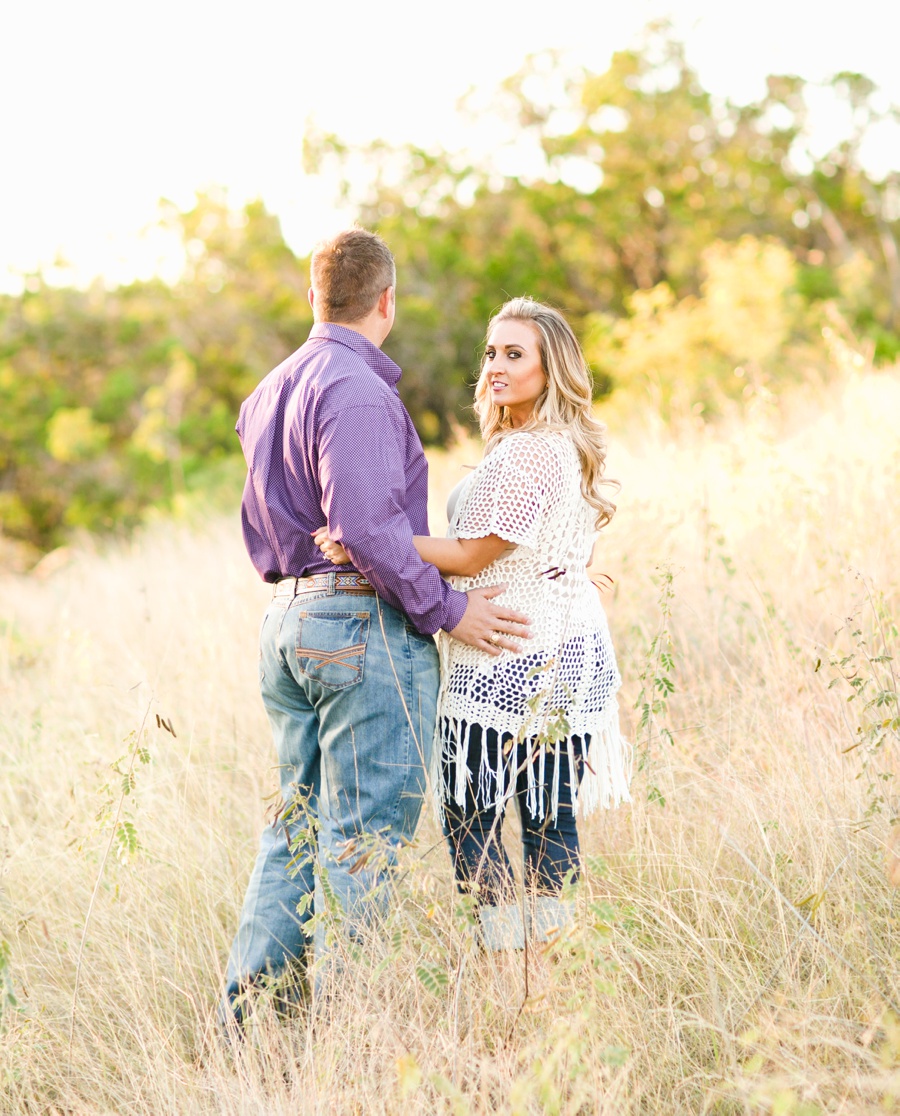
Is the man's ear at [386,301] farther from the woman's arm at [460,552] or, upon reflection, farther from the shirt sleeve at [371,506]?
the woman's arm at [460,552]

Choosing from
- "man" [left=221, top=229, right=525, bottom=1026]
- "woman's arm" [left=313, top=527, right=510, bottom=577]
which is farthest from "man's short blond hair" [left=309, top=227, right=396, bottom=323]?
"woman's arm" [left=313, top=527, right=510, bottom=577]

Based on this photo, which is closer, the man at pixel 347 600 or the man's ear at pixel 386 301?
the man at pixel 347 600

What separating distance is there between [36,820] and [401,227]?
65.0 ft

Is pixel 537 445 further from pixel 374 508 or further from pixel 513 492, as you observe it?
pixel 374 508

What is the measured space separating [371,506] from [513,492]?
43 centimetres

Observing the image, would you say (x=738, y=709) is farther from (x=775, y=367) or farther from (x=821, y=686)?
(x=775, y=367)

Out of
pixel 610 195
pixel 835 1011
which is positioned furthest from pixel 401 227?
pixel 835 1011

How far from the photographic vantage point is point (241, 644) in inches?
220

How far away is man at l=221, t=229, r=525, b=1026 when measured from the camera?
260cm

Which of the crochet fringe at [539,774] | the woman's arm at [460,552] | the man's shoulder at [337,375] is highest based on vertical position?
the man's shoulder at [337,375]

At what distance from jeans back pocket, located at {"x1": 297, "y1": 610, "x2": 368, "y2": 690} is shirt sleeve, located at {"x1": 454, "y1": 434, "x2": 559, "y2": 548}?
417mm

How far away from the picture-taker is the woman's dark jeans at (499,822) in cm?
281

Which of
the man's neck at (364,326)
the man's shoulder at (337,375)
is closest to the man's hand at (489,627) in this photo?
the man's shoulder at (337,375)

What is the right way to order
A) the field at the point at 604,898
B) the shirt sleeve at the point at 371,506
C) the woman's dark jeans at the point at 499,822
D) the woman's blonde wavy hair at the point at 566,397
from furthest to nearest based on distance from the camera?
the woman's blonde wavy hair at the point at 566,397 < the woman's dark jeans at the point at 499,822 < the shirt sleeve at the point at 371,506 < the field at the point at 604,898
